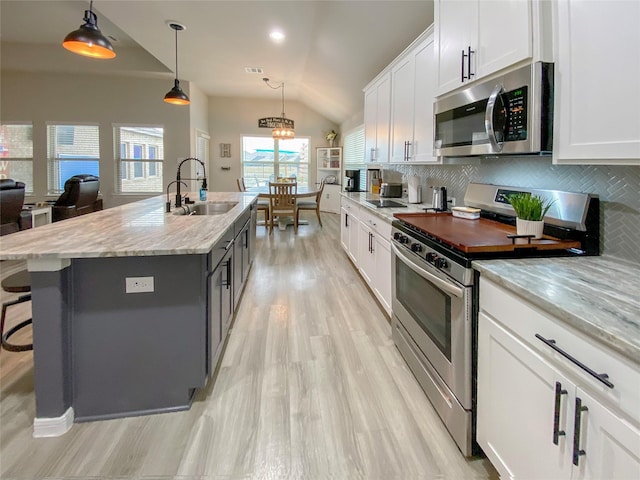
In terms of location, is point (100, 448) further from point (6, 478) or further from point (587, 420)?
point (587, 420)

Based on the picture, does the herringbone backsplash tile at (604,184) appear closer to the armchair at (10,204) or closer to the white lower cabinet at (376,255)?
the white lower cabinet at (376,255)

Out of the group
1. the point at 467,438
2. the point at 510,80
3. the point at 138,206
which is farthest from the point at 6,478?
the point at 510,80

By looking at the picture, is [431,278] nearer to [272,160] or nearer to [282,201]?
[282,201]

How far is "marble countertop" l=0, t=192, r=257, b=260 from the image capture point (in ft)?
5.36

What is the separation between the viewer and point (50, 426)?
5.57 feet

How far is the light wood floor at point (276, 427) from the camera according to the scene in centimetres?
153

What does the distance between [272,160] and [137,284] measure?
8.49 meters

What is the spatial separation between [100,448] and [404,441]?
1357 millimetres

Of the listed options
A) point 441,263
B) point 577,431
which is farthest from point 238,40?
point 577,431

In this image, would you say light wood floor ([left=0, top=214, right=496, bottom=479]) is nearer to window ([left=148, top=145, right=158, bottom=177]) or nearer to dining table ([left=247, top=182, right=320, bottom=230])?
dining table ([left=247, top=182, right=320, bottom=230])

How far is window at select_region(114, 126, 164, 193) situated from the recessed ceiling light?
358 centimetres

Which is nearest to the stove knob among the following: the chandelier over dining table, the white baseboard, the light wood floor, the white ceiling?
the light wood floor

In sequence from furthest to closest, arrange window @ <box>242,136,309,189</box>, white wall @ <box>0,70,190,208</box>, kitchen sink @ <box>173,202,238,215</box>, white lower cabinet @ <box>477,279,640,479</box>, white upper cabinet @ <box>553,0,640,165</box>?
1. window @ <box>242,136,309,189</box>
2. white wall @ <box>0,70,190,208</box>
3. kitchen sink @ <box>173,202,238,215</box>
4. white upper cabinet @ <box>553,0,640,165</box>
5. white lower cabinet @ <box>477,279,640,479</box>

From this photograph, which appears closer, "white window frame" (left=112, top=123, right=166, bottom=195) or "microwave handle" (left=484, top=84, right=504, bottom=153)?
"microwave handle" (left=484, top=84, right=504, bottom=153)
